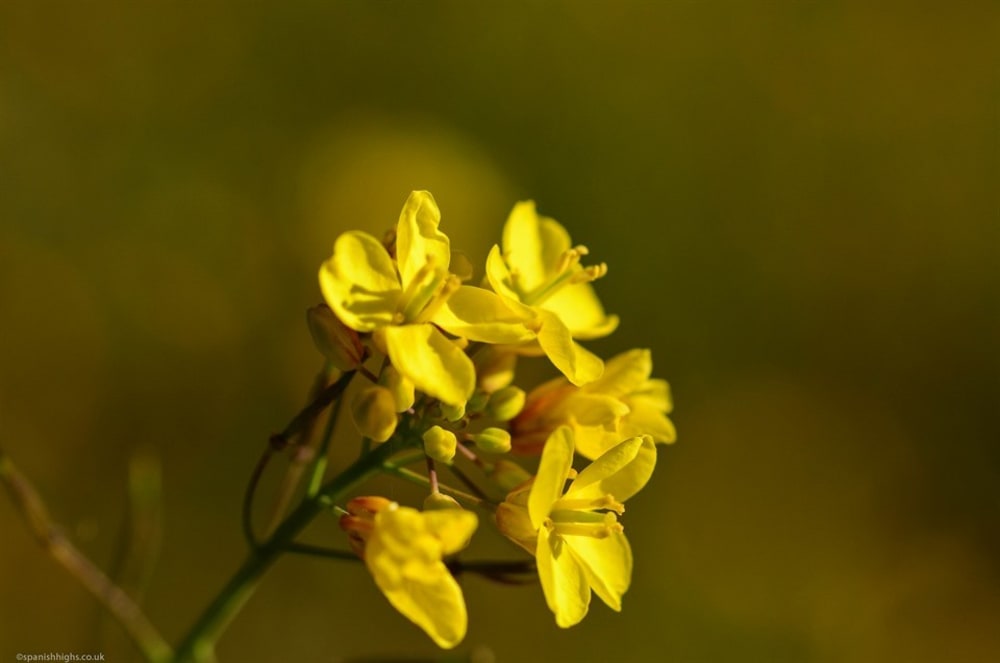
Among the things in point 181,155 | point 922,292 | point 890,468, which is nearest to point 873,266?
point 922,292

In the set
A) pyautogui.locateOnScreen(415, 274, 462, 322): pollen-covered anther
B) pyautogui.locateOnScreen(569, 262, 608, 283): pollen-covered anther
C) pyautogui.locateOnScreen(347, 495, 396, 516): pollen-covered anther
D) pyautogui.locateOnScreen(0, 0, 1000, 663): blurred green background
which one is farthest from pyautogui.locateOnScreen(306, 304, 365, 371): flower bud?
pyautogui.locateOnScreen(0, 0, 1000, 663): blurred green background

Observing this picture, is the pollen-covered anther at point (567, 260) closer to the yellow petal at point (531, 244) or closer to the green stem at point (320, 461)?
the yellow petal at point (531, 244)

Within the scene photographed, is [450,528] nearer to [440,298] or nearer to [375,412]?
[375,412]

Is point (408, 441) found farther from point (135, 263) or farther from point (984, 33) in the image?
point (984, 33)

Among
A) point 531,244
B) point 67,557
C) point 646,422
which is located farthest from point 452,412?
point 67,557

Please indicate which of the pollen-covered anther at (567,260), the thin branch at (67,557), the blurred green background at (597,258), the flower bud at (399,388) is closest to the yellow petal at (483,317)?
Result: the flower bud at (399,388)
